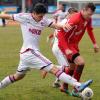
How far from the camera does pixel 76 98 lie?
1091 centimetres

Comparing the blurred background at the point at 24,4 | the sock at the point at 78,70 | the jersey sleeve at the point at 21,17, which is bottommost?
the blurred background at the point at 24,4

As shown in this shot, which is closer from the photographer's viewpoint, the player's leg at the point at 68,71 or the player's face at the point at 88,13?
the player's face at the point at 88,13

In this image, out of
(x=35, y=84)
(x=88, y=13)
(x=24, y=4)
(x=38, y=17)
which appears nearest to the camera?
(x=38, y=17)

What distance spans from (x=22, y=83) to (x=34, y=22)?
3100 mm

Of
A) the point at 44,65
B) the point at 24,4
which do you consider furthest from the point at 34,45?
the point at 24,4

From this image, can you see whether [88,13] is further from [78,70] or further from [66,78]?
[66,78]

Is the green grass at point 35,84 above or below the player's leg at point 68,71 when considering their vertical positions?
below

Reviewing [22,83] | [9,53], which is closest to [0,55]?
[9,53]

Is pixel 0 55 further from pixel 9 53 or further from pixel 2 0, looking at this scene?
pixel 2 0

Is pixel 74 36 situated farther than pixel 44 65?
Yes

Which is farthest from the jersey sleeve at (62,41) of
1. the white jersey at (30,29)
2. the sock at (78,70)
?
the white jersey at (30,29)

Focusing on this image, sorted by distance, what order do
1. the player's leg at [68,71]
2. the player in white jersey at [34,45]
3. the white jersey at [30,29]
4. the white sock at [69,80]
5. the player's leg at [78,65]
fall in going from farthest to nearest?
the player's leg at [68,71]
the player's leg at [78,65]
the white jersey at [30,29]
the player in white jersey at [34,45]
the white sock at [69,80]

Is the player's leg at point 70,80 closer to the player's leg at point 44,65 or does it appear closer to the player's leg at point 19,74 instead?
the player's leg at point 44,65

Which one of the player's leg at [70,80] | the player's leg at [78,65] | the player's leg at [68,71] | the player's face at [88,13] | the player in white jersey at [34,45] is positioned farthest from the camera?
the player's leg at [68,71]
